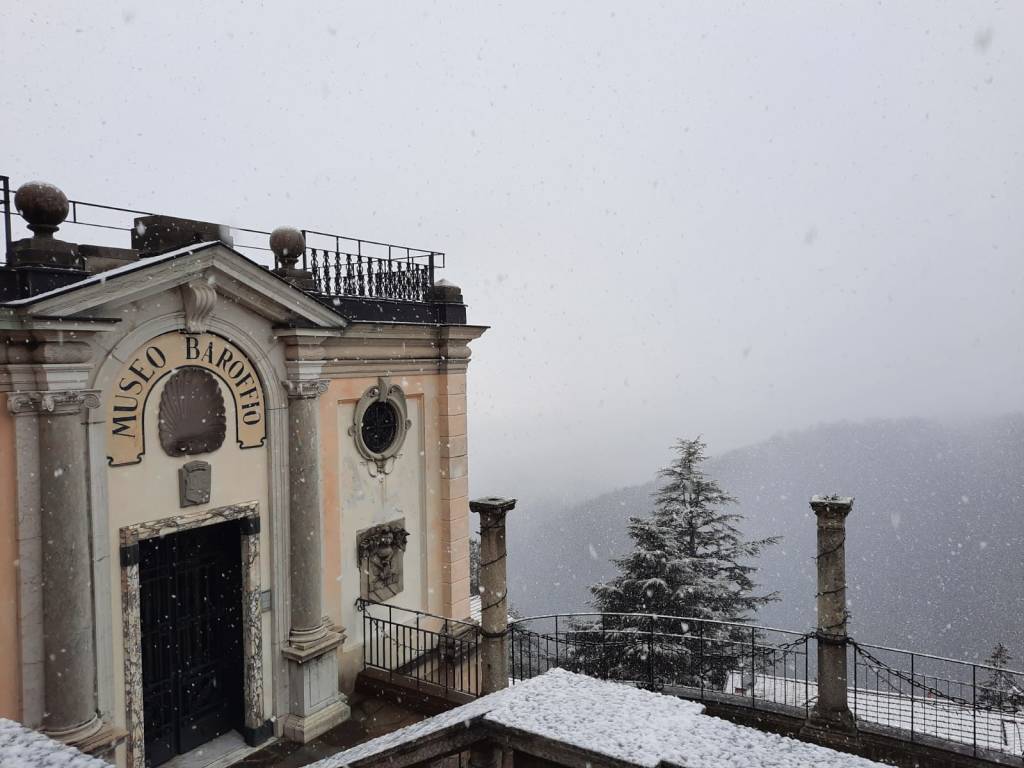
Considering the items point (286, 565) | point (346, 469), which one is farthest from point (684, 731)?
point (346, 469)

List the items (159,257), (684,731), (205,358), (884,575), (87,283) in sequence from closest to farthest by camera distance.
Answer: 1. (684,731)
2. (87,283)
3. (159,257)
4. (205,358)
5. (884,575)

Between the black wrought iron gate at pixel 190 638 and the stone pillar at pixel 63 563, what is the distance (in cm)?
114

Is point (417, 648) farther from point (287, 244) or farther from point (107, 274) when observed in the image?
point (107, 274)

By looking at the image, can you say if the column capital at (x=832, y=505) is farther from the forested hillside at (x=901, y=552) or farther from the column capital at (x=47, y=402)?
the forested hillside at (x=901, y=552)

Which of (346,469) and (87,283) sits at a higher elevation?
(87,283)

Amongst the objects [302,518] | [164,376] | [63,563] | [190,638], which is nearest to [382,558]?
[302,518]

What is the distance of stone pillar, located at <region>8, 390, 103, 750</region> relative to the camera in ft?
22.6

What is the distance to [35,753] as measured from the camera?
9.11ft

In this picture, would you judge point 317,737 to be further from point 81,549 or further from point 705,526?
point 705,526

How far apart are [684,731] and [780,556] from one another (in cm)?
15576

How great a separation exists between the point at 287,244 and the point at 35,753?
784cm

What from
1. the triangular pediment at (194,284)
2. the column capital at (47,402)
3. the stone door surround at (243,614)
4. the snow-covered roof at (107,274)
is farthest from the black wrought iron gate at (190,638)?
the snow-covered roof at (107,274)

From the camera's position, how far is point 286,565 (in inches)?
376

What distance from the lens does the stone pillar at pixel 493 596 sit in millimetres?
9477
